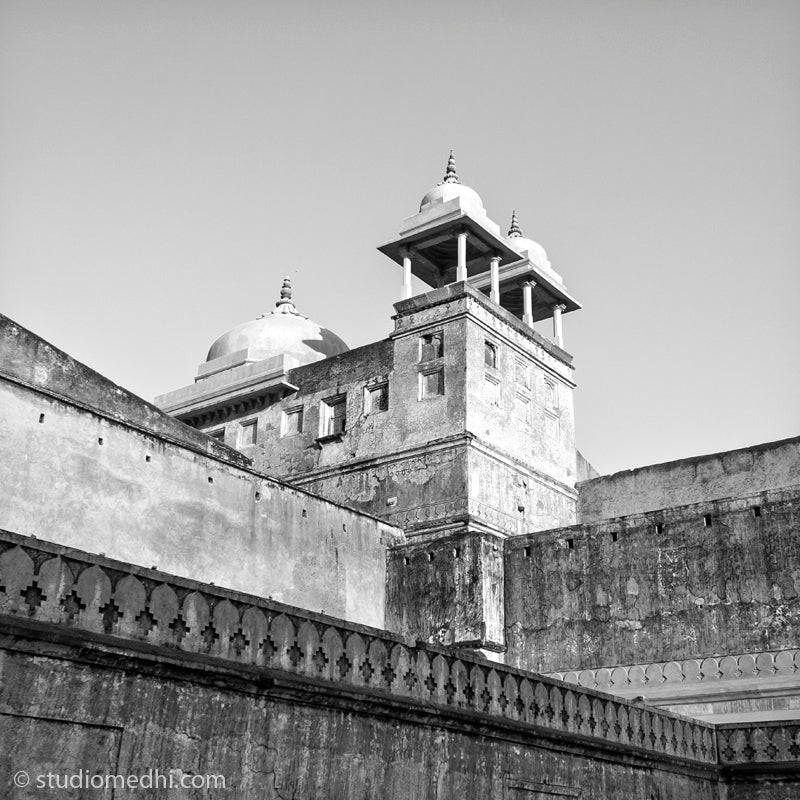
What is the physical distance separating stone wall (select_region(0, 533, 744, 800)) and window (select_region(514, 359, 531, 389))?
14055 mm

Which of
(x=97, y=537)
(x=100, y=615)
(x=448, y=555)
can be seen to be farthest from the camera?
(x=448, y=555)

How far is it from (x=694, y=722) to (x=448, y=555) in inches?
331

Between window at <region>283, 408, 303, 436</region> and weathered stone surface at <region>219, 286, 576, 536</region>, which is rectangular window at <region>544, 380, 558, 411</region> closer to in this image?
weathered stone surface at <region>219, 286, 576, 536</region>

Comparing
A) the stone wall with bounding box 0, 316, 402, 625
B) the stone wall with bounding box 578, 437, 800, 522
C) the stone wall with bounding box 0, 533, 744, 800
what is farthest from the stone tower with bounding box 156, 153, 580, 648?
the stone wall with bounding box 0, 533, 744, 800

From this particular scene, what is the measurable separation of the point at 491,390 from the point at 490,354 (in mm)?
849

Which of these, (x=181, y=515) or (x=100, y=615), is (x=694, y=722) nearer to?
(x=100, y=615)

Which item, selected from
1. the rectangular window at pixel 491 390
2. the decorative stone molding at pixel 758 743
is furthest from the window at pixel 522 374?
the decorative stone molding at pixel 758 743

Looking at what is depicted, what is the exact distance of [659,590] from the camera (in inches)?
642

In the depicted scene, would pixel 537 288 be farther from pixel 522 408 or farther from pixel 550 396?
pixel 522 408

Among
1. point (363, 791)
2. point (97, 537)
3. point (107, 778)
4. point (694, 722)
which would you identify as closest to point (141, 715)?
point (107, 778)

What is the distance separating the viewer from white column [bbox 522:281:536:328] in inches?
951

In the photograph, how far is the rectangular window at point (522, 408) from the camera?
2198 cm

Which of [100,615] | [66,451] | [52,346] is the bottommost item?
[100,615]

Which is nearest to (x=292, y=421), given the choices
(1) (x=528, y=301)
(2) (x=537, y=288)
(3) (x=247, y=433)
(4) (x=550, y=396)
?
(3) (x=247, y=433)
